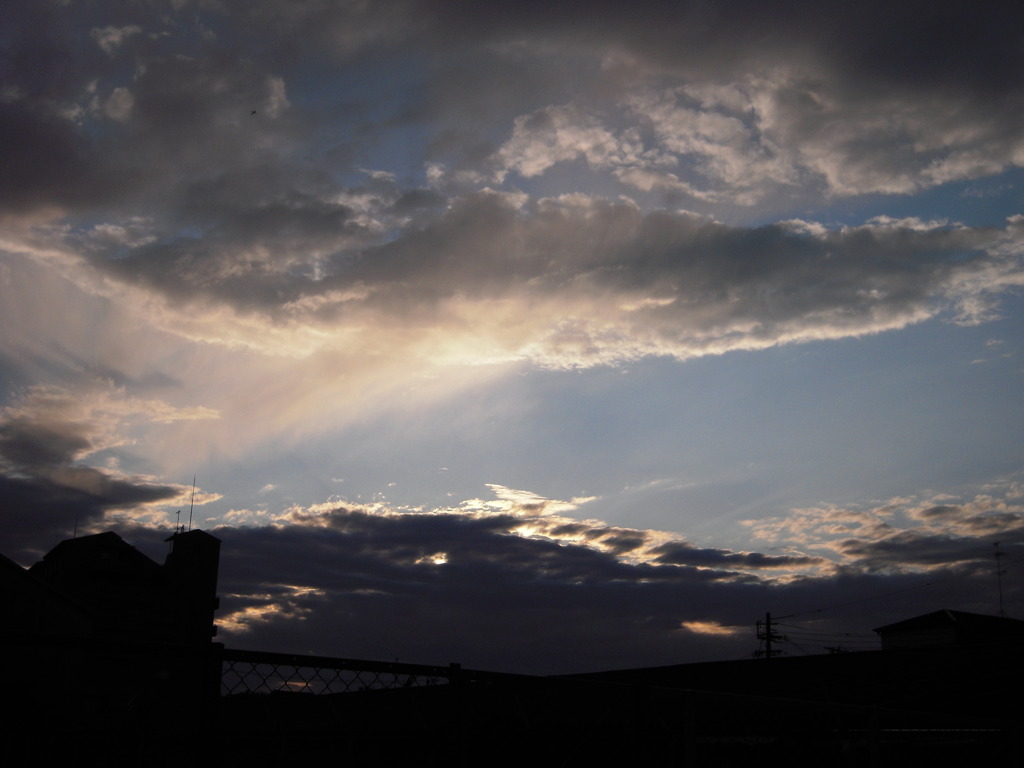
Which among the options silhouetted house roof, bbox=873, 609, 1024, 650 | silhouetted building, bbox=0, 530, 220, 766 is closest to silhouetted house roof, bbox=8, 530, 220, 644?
silhouetted building, bbox=0, 530, 220, 766

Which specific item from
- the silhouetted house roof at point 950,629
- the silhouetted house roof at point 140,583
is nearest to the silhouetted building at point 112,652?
the silhouetted house roof at point 140,583

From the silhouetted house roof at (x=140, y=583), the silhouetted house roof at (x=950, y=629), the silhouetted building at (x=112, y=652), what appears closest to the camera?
the silhouetted building at (x=112, y=652)

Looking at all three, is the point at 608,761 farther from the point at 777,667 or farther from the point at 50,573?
the point at 50,573

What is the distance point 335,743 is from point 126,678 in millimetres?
64408

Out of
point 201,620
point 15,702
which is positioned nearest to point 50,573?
point 201,620

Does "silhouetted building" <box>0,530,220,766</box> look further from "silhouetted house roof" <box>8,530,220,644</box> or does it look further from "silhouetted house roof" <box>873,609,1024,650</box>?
"silhouetted house roof" <box>873,609,1024,650</box>

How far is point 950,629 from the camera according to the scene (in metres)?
58.1

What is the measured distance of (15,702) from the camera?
18609 mm

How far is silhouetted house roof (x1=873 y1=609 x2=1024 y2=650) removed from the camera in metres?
57.5

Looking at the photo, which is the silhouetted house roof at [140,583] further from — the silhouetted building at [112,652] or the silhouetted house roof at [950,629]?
the silhouetted house roof at [950,629]

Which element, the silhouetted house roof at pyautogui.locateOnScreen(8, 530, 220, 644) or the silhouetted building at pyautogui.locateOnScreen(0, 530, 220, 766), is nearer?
the silhouetted building at pyautogui.locateOnScreen(0, 530, 220, 766)

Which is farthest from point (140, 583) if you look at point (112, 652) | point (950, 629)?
point (112, 652)

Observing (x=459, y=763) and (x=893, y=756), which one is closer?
(x=459, y=763)

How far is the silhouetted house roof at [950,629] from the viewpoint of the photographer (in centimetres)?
5753
